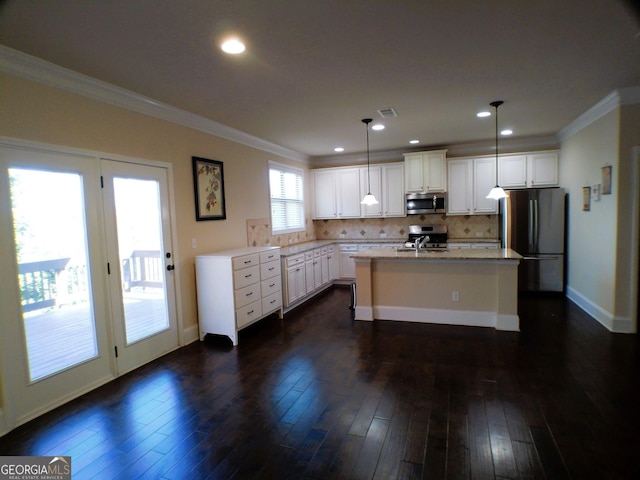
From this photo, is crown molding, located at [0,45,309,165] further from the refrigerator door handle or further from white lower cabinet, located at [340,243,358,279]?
the refrigerator door handle

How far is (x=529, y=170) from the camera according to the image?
239 inches

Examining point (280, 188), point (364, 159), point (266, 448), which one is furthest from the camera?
point (364, 159)

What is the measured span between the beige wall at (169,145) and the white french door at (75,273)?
6.2 inches

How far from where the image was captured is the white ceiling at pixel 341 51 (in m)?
2.10

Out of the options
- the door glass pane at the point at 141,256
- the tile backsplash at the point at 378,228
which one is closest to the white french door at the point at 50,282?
the door glass pane at the point at 141,256

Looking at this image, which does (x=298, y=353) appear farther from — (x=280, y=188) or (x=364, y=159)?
(x=364, y=159)

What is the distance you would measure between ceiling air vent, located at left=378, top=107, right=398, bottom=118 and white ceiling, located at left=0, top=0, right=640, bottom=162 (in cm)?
8

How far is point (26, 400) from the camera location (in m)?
2.58

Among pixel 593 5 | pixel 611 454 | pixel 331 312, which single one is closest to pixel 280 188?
pixel 331 312

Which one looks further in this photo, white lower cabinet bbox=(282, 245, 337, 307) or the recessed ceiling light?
white lower cabinet bbox=(282, 245, 337, 307)

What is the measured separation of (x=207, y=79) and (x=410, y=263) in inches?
127

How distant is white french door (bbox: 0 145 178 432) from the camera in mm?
2523

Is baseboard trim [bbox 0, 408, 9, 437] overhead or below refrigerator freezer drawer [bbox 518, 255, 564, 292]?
below

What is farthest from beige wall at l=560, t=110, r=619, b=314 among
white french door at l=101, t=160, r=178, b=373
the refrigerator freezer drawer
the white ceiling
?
white french door at l=101, t=160, r=178, b=373
